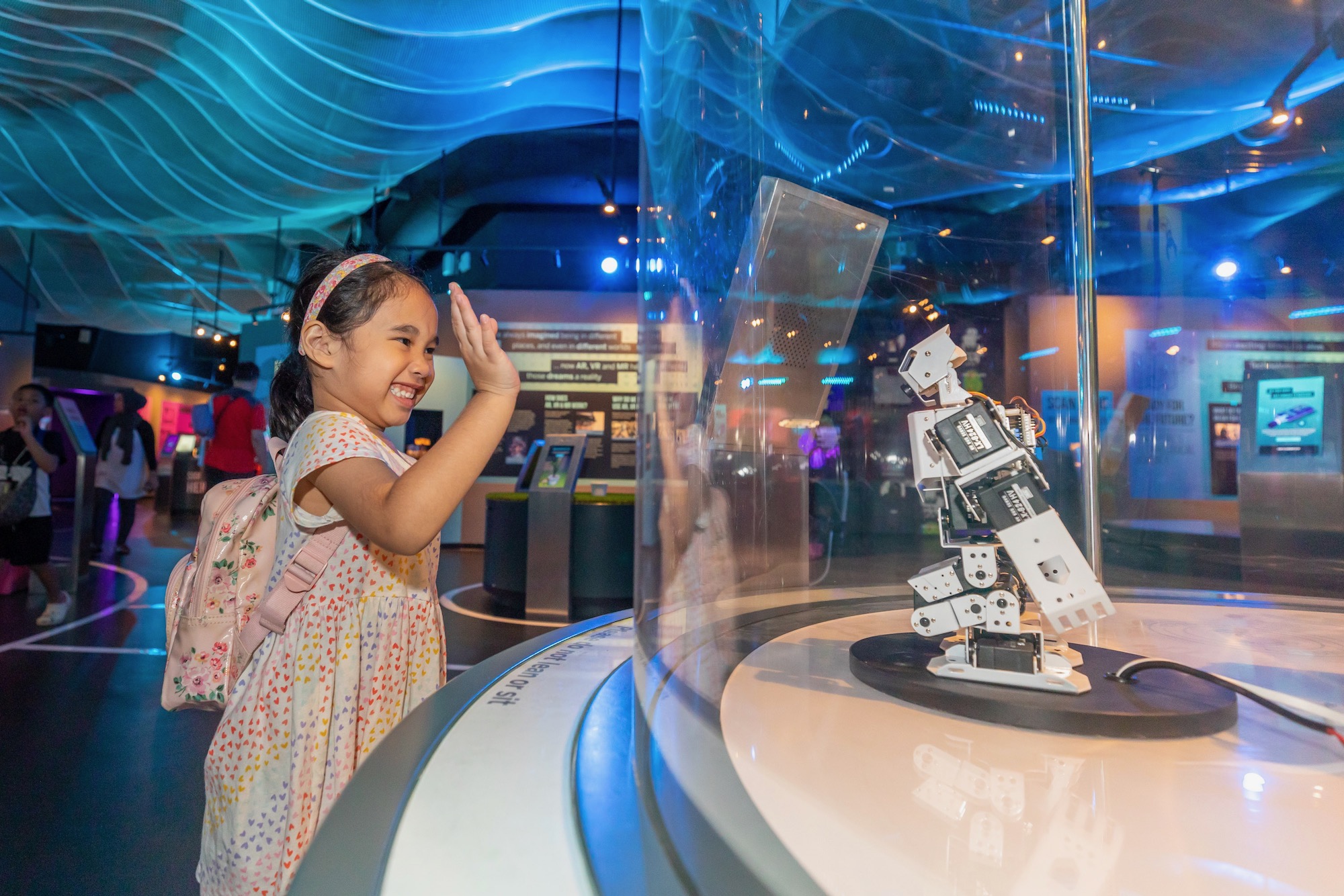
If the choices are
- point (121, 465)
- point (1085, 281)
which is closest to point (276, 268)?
point (121, 465)

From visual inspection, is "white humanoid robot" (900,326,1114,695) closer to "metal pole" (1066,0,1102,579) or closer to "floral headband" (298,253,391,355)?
"metal pole" (1066,0,1102,579)

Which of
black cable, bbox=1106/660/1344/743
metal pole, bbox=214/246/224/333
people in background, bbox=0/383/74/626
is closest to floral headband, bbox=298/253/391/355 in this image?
black cable, bbox=1106/660/1344/743

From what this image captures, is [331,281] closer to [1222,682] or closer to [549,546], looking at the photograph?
[1222,682]

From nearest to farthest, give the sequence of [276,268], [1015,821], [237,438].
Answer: [1015,821] < [237,438] < [276,268]

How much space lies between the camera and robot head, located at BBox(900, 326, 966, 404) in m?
1.18

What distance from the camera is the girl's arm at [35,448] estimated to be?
4.20 metres

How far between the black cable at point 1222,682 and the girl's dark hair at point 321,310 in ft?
4.06

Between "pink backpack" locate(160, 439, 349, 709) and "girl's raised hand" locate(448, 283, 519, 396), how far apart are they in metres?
0.30

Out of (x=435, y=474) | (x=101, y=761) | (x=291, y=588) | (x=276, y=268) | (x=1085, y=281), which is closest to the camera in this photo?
(x=435, y=474)

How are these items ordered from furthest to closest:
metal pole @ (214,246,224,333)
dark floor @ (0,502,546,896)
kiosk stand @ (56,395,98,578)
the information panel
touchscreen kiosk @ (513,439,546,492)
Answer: metal pole @ (214,246,224,333), the information panel, kiosk stand @ (56,395,98,578), touchscreen kiosk @ (513,439,546,492), dark floor @ (0,502,546,896)

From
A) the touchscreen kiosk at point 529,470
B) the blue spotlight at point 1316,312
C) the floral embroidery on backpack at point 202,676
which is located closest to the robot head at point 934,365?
the floral embroidery on backpack at point 202,676

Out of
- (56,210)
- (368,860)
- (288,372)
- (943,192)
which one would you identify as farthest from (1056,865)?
(56,210)

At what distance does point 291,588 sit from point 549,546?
3671mm

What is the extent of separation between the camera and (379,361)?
997 millimetres
